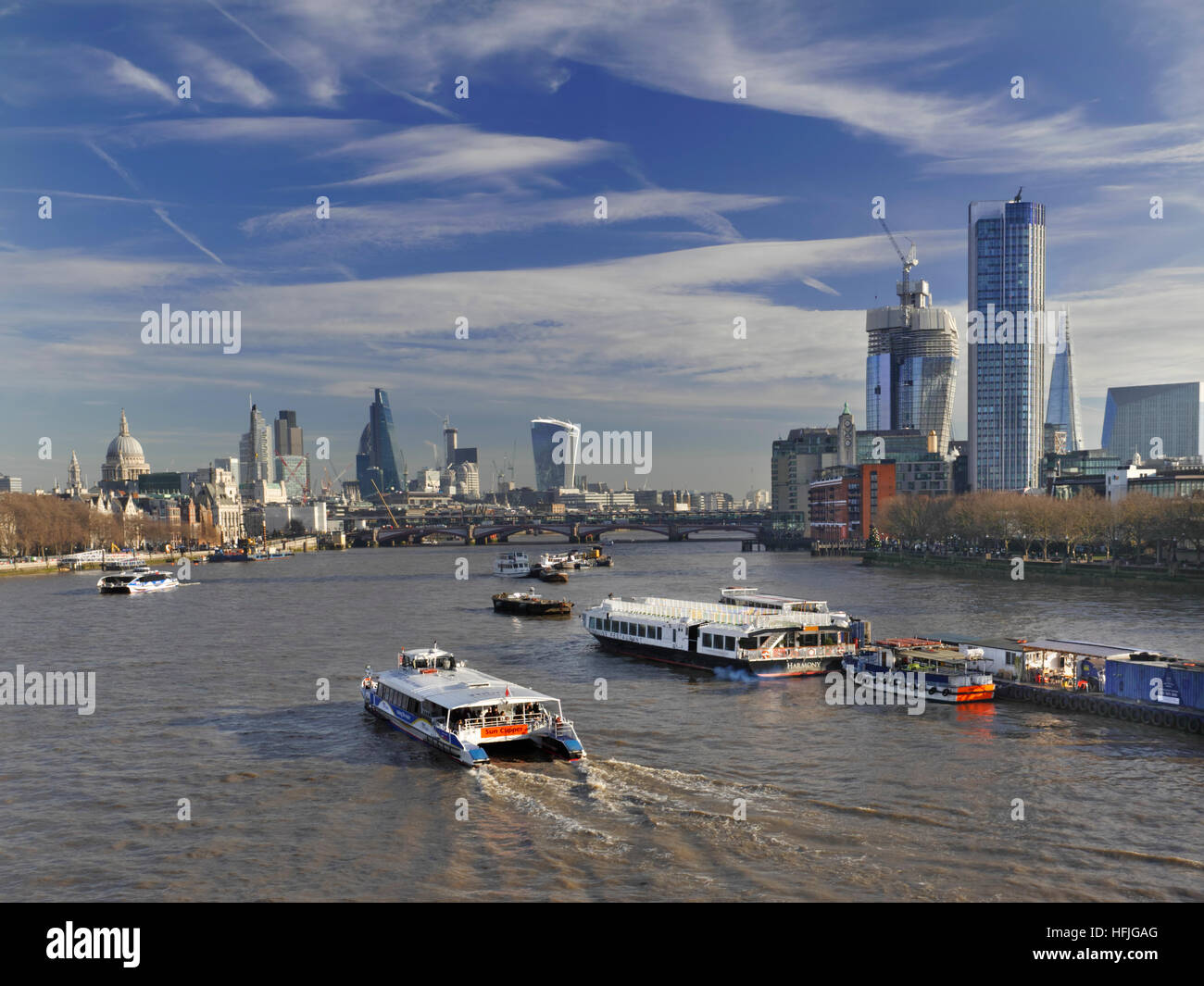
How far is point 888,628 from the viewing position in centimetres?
5625

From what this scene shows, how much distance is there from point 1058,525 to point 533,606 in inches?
2388

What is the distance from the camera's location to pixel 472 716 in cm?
2920

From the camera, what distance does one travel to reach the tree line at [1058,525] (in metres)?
A: 89.0

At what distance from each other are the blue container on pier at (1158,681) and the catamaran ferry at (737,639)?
493 inches

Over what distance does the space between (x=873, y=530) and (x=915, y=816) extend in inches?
5563

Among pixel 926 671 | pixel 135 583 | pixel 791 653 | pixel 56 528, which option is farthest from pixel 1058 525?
pixel 56 528

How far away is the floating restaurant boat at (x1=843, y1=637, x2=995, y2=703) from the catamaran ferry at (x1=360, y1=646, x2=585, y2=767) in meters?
13.8

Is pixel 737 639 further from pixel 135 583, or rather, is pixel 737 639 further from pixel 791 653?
pixel 135 583

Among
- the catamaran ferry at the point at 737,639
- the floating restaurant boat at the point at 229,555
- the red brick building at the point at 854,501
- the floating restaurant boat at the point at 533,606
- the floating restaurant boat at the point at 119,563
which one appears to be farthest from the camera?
the floating restaurant boat at the point at 229,555

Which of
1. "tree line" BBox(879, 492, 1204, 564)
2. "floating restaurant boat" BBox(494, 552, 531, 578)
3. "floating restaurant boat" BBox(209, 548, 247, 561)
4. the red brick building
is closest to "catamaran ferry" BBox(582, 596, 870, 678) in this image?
"tree line" BBox(879, 492, 1204, 564)

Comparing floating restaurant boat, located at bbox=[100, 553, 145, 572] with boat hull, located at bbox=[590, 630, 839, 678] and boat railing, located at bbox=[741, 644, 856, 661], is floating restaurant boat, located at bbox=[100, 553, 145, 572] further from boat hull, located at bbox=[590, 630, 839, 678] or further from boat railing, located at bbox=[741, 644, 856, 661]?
boat railing, located at bbox=[741, 644, 856, 661]

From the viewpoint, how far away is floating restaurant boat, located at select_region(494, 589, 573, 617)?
70.9 metres

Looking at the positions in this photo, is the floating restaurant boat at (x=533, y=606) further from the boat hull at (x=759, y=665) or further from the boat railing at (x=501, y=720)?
the boat railing at (x=501, y=720)

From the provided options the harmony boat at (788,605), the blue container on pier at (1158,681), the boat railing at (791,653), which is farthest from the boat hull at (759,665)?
the blue container on pier at (1158,681)
